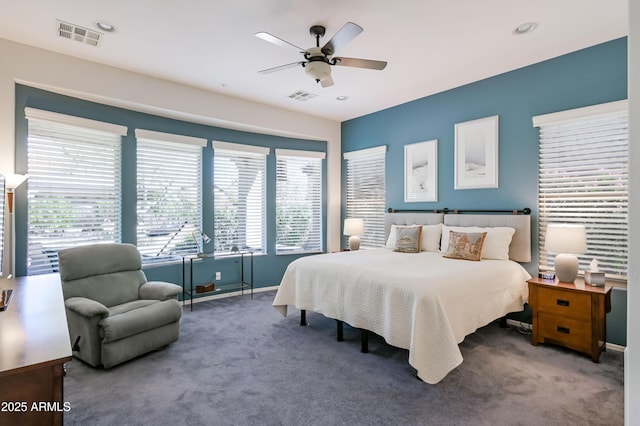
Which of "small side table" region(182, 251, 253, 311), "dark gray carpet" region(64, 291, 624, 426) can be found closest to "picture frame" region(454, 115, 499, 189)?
"dark gray carpet" region(64, 291, 624, 426)

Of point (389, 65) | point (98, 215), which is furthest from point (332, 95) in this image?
point (98, 215)

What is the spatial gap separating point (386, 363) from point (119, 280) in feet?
9.20

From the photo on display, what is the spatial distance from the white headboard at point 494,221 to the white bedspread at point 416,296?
223 mm

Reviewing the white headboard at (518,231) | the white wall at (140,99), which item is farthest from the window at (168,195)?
the white headboard at (518,231)

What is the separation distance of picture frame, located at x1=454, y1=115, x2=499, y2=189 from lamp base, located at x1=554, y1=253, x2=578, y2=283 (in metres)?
1.21

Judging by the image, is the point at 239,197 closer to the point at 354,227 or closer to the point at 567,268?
the point at 354,227

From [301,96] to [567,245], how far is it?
372cm

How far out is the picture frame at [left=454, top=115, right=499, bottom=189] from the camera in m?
4.09

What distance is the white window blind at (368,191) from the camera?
220 inches

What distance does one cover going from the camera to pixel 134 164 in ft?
14.2

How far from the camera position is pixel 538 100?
3723 millimetres

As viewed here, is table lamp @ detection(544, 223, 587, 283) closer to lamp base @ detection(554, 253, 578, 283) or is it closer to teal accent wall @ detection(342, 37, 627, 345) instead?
lamp base @ detection(554, 253, 578, 283)

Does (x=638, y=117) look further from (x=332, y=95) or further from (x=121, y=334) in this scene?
(x=332, y=95)

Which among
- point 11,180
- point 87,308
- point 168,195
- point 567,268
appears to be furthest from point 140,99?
point 567,268
